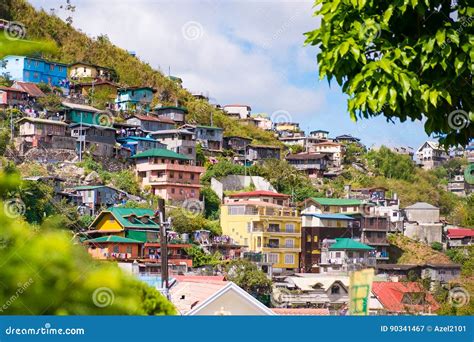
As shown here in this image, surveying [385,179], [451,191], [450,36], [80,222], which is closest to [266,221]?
[80,222]

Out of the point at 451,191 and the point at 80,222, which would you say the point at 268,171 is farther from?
the point at 80,222

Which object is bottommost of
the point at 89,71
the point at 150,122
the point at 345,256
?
the point at 345,256

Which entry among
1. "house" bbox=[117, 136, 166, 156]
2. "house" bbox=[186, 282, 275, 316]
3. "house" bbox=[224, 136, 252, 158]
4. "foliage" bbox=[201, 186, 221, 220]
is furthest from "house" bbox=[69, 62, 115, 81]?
"house" bbox=[186, 282, 275, 316]

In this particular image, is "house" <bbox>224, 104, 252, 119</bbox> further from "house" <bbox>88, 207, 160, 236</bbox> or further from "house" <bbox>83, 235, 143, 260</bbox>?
"house" <bbox>83, 235, 143, 260</bbox>

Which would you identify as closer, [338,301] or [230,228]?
[338,301]

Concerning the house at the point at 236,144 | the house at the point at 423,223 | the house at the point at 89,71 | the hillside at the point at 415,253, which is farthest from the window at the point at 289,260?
the house at the point at 89,71

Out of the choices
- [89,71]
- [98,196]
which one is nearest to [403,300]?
[98,196]

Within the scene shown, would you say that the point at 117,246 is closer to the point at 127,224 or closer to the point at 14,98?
the point at 127,224
